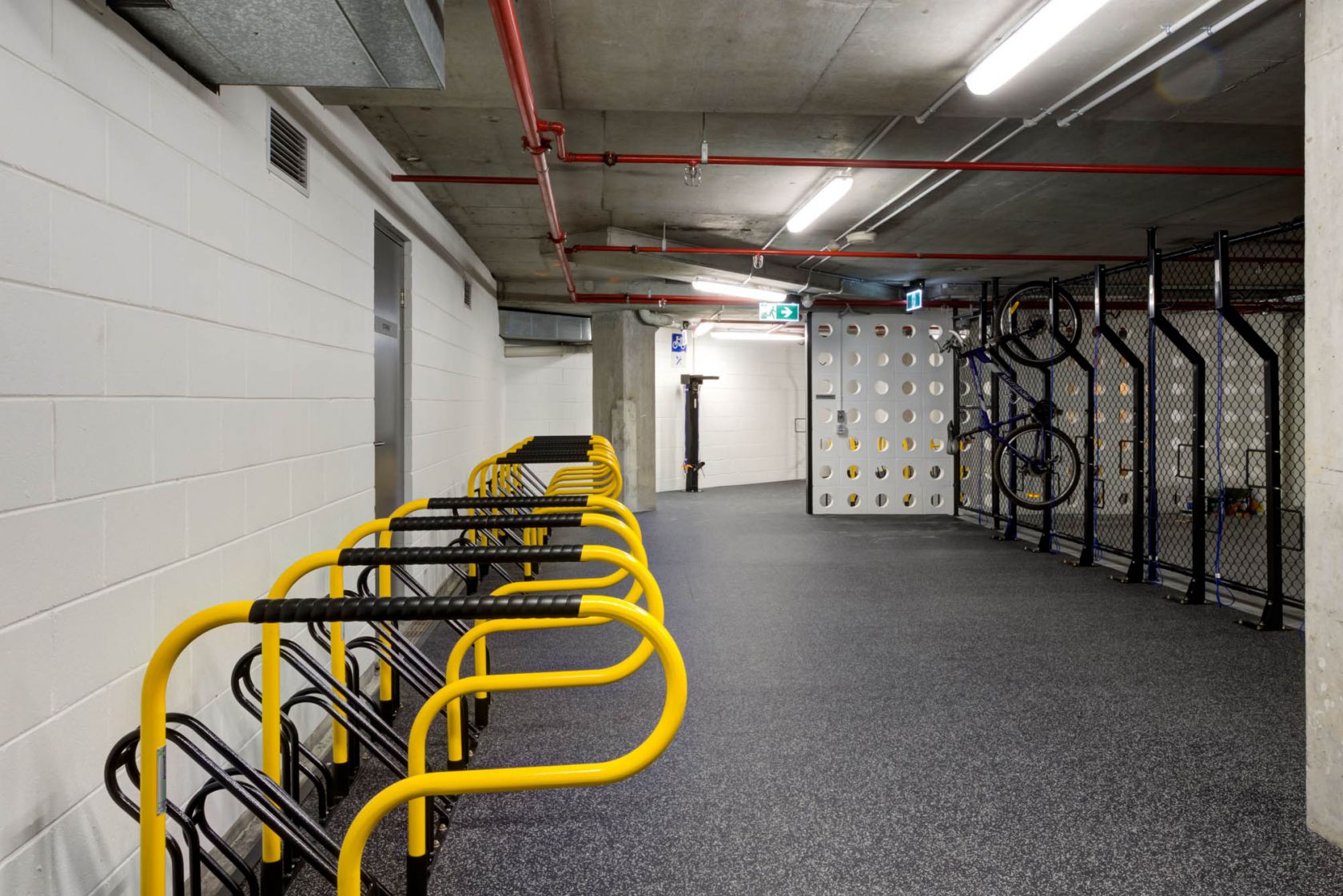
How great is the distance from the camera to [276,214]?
278 centimetres

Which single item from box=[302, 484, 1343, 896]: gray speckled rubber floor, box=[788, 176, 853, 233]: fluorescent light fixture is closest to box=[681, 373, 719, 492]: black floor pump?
box=[788, 176, 853, 233]: fluorescent light fixture

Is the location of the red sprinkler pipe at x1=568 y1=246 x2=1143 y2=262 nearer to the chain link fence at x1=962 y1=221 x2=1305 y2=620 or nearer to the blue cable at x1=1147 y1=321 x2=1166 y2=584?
the chain link fence at x1=962 y1=221 x2=1305 y2=620

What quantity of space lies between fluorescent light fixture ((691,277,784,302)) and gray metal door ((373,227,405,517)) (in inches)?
129

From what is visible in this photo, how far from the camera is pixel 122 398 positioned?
1.82 meters

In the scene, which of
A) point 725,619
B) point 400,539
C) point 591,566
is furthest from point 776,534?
point 400,539

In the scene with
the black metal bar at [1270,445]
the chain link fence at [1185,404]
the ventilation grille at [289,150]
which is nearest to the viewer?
the ventilation grille at [289,150]

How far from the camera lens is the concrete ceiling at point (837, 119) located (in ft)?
9.69

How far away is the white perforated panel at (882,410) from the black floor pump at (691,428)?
290cm

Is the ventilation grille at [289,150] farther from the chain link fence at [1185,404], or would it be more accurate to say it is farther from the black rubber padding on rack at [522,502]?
the chain link fence at [1185,404]

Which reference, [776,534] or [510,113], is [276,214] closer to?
[510,113]

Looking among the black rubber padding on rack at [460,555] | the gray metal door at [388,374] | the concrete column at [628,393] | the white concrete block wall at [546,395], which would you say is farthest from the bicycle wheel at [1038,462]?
the white concrete block wall at [546,395]

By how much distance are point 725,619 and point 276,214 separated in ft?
10.2

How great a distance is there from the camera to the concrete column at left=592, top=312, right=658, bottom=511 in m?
9.41

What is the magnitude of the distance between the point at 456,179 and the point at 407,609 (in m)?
3.61
